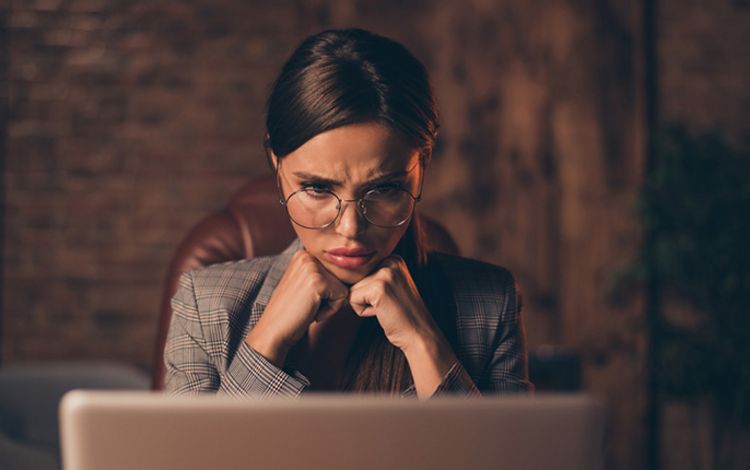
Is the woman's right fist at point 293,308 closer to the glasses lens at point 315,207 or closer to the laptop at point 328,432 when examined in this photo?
the glasses lens at point 315,207

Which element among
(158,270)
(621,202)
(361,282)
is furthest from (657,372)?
(361,282)

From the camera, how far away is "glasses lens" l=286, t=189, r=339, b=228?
1.13 metres

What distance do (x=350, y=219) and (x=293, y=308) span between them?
0.16 m

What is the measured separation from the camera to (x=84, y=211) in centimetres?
327

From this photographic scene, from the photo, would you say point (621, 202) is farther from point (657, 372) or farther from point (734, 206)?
point (657, 372)

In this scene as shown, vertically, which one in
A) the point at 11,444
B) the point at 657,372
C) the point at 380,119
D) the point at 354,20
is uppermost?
the point at 354,20

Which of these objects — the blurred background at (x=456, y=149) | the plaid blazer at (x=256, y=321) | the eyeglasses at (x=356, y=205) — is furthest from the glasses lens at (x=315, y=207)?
the blurred background at (x=456, y=149)

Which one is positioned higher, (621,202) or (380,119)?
(380,119)

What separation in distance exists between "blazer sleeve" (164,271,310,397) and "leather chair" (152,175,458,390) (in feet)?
0.80

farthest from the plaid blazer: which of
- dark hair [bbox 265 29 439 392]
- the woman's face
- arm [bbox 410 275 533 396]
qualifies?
the woman's face

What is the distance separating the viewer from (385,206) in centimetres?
114

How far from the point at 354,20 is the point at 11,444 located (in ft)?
6.83

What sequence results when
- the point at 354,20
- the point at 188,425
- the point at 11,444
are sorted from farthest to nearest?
→ 1. the point at 354,20
2. the point at 11,444
3. the point at 188,425

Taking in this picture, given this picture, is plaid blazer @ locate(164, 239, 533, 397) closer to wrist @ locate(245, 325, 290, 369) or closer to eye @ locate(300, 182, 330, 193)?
wrist @ locate(245, 325, 290, 369)
